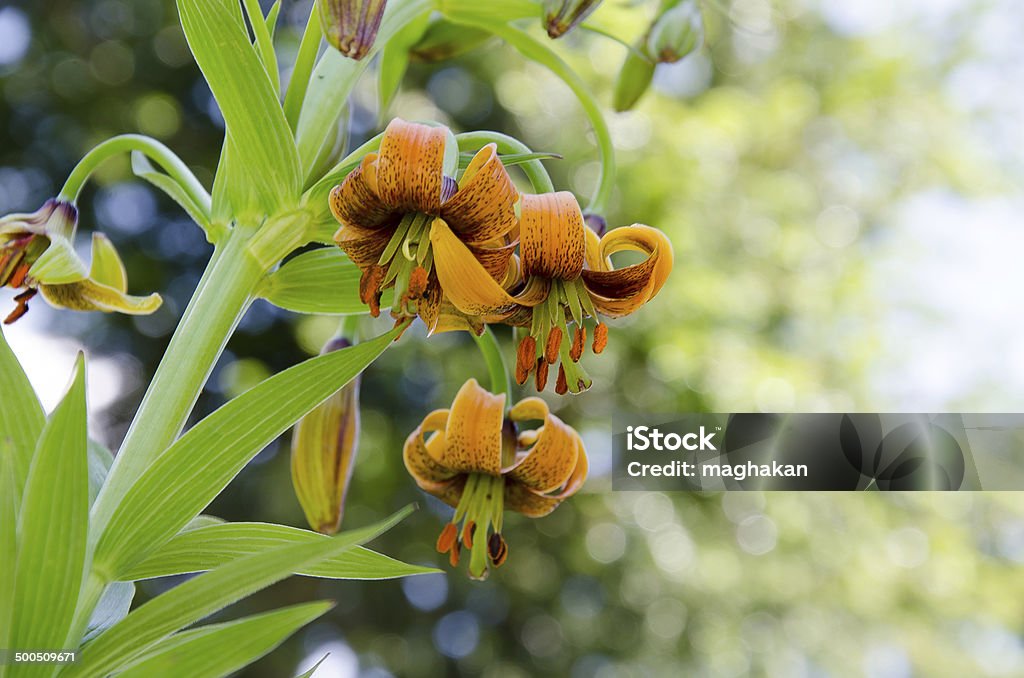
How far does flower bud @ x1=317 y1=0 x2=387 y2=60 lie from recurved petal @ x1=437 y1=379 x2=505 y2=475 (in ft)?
0.46

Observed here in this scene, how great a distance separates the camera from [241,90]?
30 cm

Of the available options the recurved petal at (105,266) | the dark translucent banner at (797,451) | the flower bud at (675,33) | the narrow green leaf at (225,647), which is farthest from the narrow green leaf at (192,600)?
the dark translucent banner at (797,451)

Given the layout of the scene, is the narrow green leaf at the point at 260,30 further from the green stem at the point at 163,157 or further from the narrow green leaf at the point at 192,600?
the narrow green leaf at the point at 192,600

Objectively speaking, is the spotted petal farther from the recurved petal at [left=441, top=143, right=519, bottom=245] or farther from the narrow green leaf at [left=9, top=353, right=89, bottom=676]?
the narrow green leaf at [left=9, top=353, right=89, bottom=676]

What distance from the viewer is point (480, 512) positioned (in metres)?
0.42

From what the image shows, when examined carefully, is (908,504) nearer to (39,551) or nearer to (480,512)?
(480,512)

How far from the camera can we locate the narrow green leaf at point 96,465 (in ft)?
1.08

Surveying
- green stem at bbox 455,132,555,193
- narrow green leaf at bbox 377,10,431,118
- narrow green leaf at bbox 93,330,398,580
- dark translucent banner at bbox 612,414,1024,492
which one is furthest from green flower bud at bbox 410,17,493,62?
dark translucent banner at bbox 612,414,1024,492

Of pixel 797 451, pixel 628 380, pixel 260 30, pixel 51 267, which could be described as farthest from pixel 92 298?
pixel 628 380

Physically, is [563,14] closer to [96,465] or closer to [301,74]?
[301,74]

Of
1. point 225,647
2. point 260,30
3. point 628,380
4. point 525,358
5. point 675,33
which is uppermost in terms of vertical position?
point 628,380

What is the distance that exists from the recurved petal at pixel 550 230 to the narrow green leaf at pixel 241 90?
0.08 m

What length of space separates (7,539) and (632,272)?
0.71ft

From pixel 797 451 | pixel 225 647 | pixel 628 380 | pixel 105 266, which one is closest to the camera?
pixel 225 647
